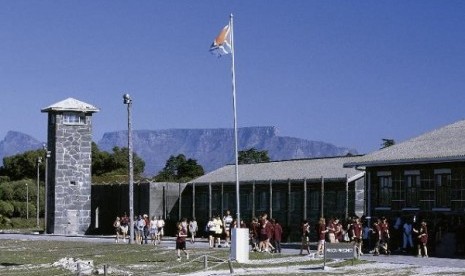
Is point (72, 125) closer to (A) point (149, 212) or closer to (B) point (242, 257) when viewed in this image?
(A) point (149, 212)

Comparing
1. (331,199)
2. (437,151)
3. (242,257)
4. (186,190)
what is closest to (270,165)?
(186,190)

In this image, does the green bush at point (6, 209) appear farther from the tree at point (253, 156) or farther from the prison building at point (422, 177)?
the prison building at point (422, 177)

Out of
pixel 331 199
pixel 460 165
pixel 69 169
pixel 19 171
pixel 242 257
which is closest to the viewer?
pixel 242 257

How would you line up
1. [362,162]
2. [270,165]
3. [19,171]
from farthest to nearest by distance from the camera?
[19,171], [270,165], [362,162]

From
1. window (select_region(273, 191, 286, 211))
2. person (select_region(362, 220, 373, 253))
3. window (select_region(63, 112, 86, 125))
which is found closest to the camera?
person (select_region(362, 220, 373, 253))

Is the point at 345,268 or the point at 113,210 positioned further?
the point at 113,210

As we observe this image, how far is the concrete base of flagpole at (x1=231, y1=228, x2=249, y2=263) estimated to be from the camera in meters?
39.4

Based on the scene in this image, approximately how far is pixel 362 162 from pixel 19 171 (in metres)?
94.1

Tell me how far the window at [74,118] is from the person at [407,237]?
37.1 metres

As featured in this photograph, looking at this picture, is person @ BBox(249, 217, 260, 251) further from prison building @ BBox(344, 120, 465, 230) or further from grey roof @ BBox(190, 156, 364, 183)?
grey roof @ BBox(190, 156, 364, 183)

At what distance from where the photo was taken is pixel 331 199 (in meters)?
59.3

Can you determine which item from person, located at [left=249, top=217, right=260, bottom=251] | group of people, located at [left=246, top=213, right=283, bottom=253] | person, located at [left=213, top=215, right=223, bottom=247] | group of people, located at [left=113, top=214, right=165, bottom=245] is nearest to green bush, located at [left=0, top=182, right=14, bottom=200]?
group of people, located at [left=113, top=214, right=165, bottom=245]

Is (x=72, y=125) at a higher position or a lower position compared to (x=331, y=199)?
higher

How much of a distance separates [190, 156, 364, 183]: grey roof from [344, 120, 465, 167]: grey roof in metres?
8.22
